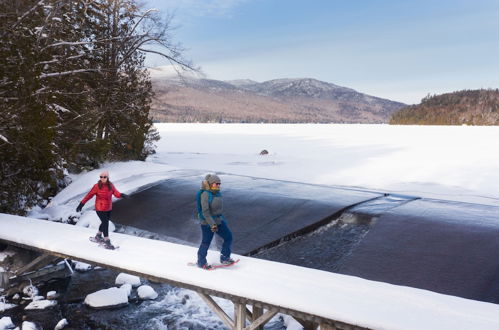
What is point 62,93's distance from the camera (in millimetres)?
14844

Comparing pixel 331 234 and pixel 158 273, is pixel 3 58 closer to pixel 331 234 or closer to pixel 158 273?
pixel 158 273

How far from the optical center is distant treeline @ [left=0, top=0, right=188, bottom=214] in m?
12.9

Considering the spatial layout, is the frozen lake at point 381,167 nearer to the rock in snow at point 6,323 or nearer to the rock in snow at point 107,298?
the rock in snow at point 107,298

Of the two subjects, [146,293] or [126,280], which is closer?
[146,293]

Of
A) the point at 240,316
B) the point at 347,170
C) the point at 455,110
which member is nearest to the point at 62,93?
the point at 240,316

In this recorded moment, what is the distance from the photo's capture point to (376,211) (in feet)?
42.1

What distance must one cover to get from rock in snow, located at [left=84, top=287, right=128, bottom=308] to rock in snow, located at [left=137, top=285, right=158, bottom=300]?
347mm

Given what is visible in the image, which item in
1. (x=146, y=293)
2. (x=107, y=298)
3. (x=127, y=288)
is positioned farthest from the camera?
(x=127, y=288)

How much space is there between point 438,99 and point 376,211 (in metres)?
136

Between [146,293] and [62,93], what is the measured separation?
8635 mm

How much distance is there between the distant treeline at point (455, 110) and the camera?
11056 cm

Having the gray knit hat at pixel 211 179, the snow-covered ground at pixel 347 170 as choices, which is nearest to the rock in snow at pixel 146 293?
the gray knit hat at pixel 211 179

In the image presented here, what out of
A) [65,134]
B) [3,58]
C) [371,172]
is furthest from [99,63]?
[371,172]

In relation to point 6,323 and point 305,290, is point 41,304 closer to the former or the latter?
point 6,323
